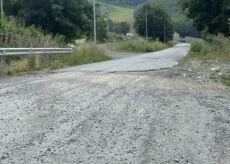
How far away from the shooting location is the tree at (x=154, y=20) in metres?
109

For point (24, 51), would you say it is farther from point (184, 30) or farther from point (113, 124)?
point (184, 30)

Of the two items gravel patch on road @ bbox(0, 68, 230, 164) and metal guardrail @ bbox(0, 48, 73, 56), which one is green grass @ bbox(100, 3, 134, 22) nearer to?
metal guardrail @ bbox(0, 48, 73, 56)

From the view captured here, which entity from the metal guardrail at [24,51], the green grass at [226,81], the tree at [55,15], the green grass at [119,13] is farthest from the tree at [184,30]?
the green grass at [226,81]

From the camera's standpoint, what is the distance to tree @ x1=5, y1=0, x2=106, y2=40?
42.9m

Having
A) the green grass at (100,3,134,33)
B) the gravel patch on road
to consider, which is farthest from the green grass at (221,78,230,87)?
the green grass at (100,3,134,33)

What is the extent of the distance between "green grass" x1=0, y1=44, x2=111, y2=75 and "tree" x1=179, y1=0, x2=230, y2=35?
13.1 m

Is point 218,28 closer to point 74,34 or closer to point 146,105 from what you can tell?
point 74,34

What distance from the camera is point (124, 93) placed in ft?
34.3

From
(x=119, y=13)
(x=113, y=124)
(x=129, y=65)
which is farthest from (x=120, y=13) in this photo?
(x=113, y=124)

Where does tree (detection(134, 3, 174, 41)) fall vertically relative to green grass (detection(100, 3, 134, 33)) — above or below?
below

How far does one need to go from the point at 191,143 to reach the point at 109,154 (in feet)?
3.96

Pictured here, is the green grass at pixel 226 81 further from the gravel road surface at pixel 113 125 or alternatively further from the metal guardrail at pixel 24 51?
the metal guardrail at pixel 24 51

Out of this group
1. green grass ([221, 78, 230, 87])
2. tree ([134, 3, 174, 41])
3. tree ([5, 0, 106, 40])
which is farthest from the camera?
tree ([134, 3, 174, 41])

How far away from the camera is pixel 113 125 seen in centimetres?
695
